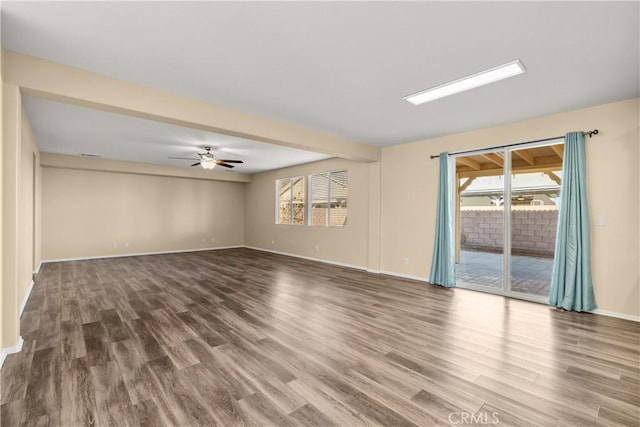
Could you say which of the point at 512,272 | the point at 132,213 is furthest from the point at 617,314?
the point at 132,213

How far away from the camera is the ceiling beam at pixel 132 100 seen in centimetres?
249

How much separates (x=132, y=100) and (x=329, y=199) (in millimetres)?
5041

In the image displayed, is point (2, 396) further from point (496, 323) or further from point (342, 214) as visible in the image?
point (342, 214)

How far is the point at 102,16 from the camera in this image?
1.96m

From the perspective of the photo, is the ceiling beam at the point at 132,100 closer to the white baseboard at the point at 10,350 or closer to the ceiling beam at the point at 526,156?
the white baseboard at the point at 10,350

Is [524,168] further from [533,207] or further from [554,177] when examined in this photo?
[533,207]

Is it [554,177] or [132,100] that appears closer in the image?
[132,100]

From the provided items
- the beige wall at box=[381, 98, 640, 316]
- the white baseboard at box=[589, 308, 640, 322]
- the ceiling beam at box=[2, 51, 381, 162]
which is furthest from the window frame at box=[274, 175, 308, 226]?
the white baseboard at box=[589, 308, 640, 322]

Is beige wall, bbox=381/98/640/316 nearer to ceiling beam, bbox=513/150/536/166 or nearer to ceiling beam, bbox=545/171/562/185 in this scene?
ceiling beam, bbox=513/150/536/166

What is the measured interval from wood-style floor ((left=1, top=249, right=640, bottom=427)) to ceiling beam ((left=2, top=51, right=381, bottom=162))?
234 cm

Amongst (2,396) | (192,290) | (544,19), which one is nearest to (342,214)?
(192,290)

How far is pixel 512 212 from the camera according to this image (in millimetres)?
4316

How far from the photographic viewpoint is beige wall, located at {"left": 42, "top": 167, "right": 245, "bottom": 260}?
23.2ft

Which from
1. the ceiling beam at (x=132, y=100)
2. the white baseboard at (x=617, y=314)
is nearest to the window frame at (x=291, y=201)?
the ceiling beam at (x=132, y=100)
